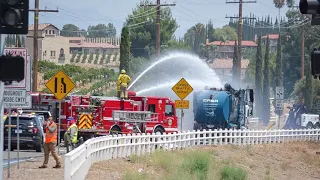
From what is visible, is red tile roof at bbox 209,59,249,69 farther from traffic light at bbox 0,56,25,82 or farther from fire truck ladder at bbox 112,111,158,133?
traffic light at bbox 0,56,25,82

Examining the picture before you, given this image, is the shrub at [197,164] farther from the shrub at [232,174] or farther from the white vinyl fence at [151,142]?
the white vinyl fence at [151,142]

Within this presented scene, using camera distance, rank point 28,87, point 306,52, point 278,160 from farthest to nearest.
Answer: point 306,52 → point 278,160 → point 28,87

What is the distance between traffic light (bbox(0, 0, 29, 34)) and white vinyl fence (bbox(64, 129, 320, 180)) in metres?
6.73

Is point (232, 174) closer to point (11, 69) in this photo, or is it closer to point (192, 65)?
point (11, 69)

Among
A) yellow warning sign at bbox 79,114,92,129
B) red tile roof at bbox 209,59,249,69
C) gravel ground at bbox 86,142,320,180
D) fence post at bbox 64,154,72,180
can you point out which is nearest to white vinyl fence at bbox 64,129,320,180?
fence post at bbox 64,154,72,180

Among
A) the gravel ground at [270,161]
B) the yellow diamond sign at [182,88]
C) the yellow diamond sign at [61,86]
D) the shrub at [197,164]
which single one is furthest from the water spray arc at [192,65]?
the yellow diamond sign at [61,86]

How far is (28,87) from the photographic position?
25547 mm

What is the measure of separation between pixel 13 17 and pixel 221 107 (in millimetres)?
32813

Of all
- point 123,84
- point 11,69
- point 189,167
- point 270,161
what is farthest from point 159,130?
point 11,69

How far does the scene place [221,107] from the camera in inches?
1887

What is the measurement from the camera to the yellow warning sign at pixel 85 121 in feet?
136

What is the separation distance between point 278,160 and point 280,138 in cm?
707

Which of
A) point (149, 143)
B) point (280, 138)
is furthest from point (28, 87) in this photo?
point (280, 138)

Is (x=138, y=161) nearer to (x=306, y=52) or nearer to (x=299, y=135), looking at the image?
(x=299, y=135)
